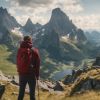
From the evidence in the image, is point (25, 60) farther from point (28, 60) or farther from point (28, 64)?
point (28, 64)

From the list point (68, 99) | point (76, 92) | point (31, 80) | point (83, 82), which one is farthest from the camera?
point (83, 82)

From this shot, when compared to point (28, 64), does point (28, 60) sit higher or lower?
higher

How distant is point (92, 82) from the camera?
115 ft

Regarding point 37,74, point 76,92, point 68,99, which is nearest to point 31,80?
point 37,74

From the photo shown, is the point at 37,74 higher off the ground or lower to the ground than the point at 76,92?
higher

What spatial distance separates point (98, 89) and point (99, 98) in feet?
16.8

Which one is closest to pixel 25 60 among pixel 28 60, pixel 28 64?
pixel 28 60

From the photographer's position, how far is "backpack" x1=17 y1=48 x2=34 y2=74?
60.0 ft

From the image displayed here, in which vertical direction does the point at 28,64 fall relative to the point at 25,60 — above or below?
below

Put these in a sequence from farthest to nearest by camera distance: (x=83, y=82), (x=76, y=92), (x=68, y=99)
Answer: (x=83, y=82) < (x=76, y=92) < (x=68, y=99)

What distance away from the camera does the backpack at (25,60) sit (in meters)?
18.3

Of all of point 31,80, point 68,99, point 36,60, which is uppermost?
point 36,60

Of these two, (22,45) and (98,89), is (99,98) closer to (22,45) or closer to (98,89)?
(98,89)

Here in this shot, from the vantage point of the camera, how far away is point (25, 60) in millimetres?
18391
